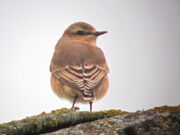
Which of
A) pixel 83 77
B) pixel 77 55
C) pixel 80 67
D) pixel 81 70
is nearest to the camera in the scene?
pixel 83 77

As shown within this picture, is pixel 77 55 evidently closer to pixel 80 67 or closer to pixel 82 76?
pixel 80 67

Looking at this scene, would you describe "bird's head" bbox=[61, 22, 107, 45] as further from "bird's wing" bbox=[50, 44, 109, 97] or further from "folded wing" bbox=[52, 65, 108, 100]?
"folded wing" bbox=[52, 65, 108, 100]

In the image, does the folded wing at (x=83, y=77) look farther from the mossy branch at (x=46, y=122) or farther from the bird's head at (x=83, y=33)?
the mossy branch at (x=46, y=122)

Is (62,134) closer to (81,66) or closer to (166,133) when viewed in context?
(166,133)

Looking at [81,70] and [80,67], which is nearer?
[81,70]

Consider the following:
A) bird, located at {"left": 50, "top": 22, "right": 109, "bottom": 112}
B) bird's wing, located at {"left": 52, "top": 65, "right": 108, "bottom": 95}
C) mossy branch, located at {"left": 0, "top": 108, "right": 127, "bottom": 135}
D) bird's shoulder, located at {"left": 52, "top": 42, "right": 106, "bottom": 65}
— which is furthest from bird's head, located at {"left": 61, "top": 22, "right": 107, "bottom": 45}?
mossy branch, located at {"left": 0, "top": 108, "right": 127, "bottom": 135}

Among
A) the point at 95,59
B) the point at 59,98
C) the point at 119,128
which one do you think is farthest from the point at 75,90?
the point at 119,128

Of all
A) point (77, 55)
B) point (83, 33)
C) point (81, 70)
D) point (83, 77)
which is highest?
point (83, 33)

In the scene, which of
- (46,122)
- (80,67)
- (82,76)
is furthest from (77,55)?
(46,122)
